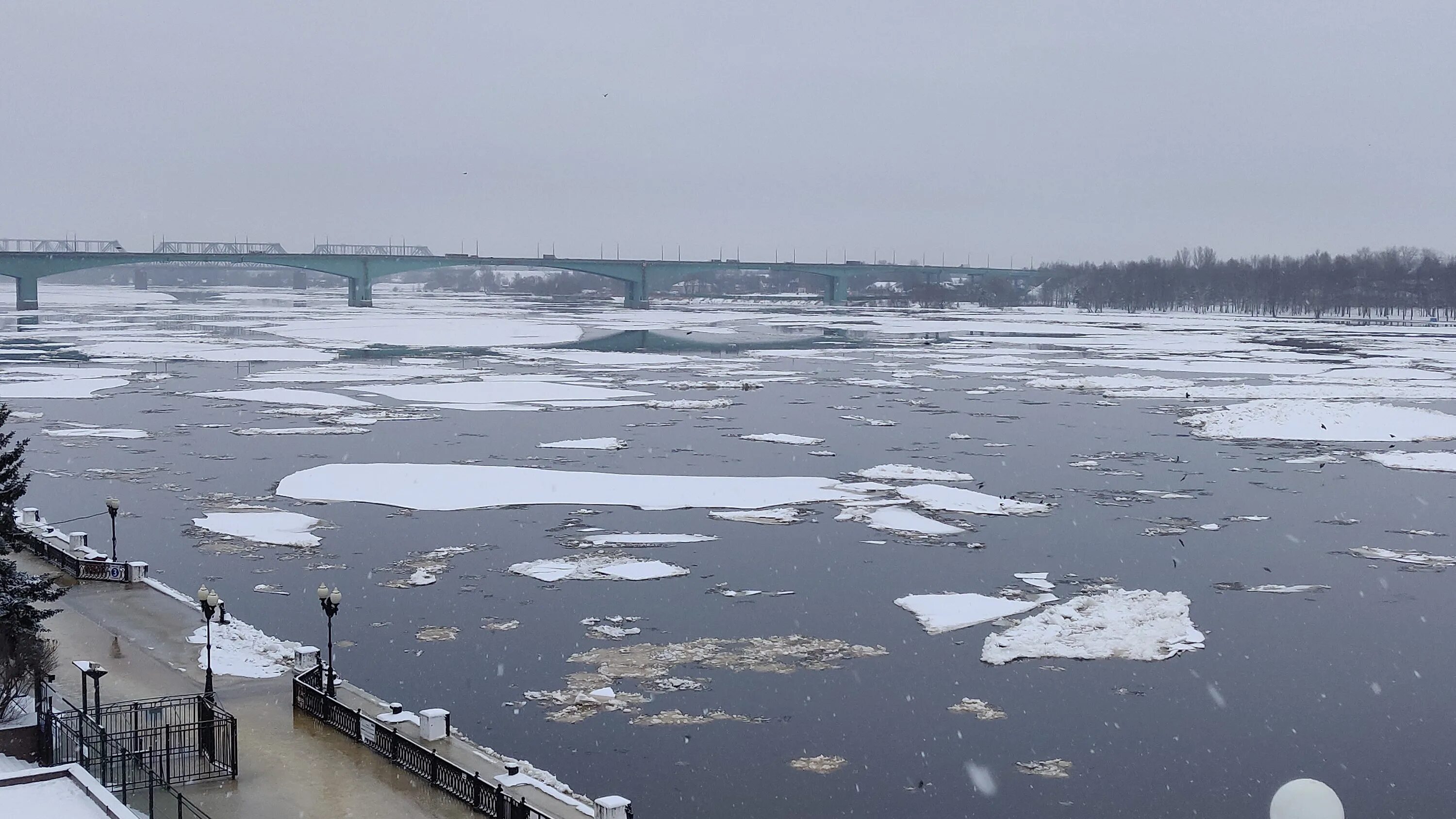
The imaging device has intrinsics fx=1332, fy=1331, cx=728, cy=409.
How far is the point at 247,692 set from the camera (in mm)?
18594

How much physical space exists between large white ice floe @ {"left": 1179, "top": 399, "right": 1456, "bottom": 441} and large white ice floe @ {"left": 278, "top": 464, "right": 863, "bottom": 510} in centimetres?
1897

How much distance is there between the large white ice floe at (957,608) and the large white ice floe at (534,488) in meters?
8.56

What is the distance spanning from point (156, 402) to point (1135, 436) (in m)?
37.8

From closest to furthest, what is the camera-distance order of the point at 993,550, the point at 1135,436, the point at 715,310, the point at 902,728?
the point at 902,728 < the point at 993,550 < the point at 1135,436 < the point at 715,310

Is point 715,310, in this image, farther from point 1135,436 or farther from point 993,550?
point 993,550

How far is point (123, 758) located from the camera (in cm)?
1522

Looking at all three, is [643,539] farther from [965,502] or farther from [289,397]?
[289,397]

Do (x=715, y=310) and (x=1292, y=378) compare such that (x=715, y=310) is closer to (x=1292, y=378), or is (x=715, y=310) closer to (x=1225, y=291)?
(x=1225, y=291)

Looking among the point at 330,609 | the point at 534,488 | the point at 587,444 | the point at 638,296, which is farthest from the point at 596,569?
the point at 638,296

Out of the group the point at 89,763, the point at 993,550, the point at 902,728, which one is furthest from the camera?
the point at 993,550

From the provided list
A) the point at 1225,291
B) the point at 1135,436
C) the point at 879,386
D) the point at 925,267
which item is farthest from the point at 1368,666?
the point at 1225,291

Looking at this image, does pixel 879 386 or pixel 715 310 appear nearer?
pixel 879 386

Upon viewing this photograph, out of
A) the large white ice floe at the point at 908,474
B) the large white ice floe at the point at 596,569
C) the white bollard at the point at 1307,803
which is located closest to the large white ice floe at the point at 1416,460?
the large white ice floe at the point at 908,474

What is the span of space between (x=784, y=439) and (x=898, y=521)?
1360 centimetres
